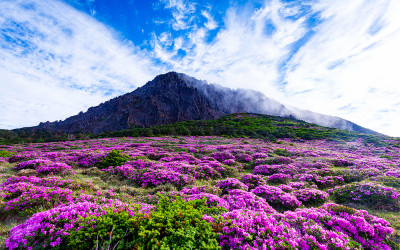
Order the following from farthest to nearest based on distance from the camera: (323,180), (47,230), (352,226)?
(323,180), (352,226), (47,230)

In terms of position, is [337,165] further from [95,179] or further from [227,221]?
[95,179]

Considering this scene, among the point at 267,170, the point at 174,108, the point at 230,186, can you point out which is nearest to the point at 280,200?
the point at 230,186

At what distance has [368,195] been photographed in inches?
307

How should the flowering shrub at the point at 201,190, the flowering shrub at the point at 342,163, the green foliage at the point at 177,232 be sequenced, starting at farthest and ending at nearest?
1. the flowering shrub at the point at 342,163
2. the flowering shrub at the point at 201,190
3. the green foliage at the point at 177,232

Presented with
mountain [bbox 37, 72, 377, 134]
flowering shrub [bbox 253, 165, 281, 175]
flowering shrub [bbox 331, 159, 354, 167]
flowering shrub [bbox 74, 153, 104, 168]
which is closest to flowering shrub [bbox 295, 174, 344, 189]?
flowering shrub [bbox 253, 165, 281, 175]

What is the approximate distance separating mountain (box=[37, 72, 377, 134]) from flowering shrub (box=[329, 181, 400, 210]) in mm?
133454

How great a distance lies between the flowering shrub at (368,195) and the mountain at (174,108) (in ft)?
438

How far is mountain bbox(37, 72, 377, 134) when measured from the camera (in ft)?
454

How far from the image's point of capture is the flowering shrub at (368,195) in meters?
7.25

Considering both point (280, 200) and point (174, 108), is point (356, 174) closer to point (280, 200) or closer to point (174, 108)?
point (280, 200)

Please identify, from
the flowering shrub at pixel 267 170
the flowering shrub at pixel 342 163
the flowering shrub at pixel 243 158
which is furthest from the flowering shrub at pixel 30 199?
the flowering shrub at pixel 342 163

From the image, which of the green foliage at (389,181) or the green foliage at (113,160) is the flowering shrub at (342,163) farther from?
the green foliage at (113,160)

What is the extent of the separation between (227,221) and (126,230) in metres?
2.59

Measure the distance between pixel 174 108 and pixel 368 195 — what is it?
14921 cm
